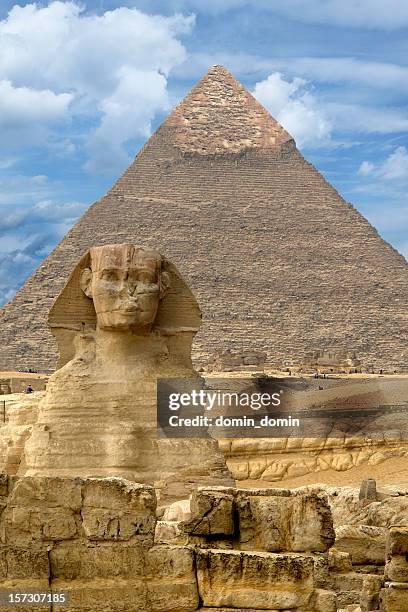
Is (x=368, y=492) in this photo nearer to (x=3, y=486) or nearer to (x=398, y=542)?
(x=398, y=542)

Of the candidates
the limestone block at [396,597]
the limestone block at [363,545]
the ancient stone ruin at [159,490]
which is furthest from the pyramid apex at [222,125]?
the limestone block at [396,597]

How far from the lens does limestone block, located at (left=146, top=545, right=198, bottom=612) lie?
321cm

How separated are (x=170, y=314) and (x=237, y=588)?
4.84 metres

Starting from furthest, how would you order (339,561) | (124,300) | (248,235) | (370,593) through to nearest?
(248,235) → (124,300) → (339,561) → (370,593)

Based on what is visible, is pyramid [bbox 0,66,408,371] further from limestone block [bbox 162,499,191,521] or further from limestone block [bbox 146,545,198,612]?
limestone block [bbox 146,545,198,612]

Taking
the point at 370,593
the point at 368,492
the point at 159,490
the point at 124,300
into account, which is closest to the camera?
the point at 370,593

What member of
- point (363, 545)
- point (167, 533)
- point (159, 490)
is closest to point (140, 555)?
point (167, 533)

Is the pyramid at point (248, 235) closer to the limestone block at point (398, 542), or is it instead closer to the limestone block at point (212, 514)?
the limestone block at point (398, 542)

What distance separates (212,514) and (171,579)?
25cm

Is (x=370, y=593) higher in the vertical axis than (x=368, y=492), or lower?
lower

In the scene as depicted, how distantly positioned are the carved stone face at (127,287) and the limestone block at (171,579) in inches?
176

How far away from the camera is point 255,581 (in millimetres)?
3205

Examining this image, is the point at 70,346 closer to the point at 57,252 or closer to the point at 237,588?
the point at 237,588

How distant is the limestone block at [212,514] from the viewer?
11.2 feet
